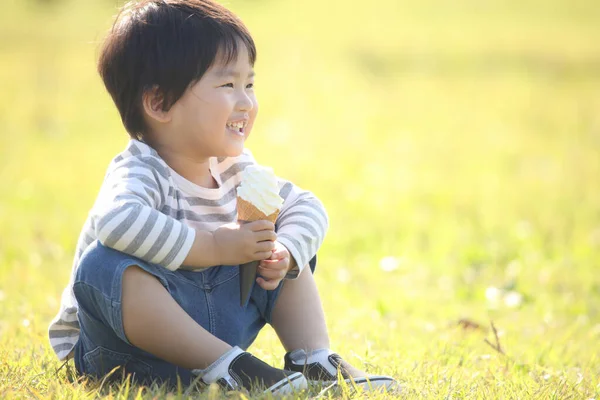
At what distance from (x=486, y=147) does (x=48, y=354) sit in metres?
6.99

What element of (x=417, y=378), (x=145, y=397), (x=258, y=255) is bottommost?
(x=417, y=378)

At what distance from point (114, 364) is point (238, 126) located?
859 mm

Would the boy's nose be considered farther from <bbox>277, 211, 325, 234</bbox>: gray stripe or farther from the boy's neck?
<bbox>277, 211, 325, 234</bbox>: gray stripe

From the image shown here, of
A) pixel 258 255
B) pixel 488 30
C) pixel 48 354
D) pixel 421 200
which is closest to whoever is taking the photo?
pixel 258 255

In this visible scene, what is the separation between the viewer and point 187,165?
283 cm

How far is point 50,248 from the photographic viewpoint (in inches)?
209

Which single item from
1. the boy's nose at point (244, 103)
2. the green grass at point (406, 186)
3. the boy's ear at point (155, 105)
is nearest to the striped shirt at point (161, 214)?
the boy's ear at point (155, 105)

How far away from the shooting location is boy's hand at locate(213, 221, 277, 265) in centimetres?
252

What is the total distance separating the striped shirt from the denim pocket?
19cm

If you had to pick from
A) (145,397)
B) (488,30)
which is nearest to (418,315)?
(145,397)

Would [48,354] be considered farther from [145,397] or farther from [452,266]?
[452,266]

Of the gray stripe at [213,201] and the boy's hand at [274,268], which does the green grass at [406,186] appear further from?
the gray stripe at [213,201]

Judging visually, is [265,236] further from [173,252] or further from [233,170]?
[233,170]

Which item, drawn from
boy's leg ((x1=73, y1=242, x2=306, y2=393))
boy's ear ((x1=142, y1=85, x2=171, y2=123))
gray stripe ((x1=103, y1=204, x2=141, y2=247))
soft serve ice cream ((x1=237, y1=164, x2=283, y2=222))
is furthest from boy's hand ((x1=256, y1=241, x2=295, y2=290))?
boy's ear ((x1=142, y1=85, x2=171, y2=123))
